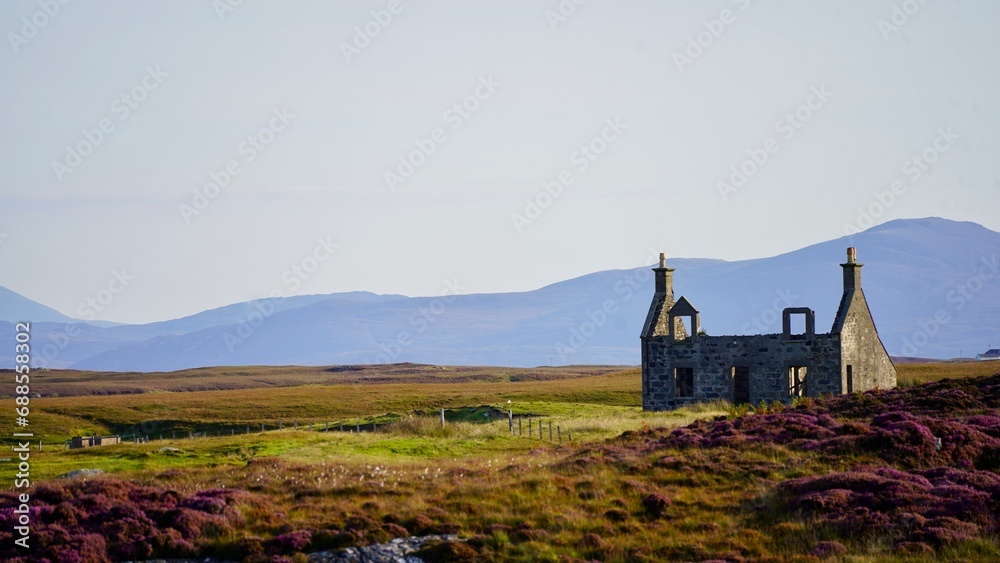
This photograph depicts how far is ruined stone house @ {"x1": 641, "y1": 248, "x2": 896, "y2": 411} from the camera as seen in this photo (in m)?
53.9

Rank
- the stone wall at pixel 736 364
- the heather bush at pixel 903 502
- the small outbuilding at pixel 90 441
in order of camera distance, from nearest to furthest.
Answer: the heather bush at pixel 903 502, the stone wall at pixel 736 364, the small outbuilding at pixel 90 441

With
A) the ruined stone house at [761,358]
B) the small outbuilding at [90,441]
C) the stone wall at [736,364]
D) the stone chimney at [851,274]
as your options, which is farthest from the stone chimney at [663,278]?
the small outbuilding at [90,441]

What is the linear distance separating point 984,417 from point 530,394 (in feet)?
212

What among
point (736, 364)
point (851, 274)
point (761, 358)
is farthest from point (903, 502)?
point (736, 364)

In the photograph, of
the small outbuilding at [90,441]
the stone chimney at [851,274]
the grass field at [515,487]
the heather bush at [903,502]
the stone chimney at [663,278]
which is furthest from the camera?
the small outbuilding at [90,441]

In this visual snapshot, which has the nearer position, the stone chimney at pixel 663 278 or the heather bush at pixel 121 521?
the heather bush at pixel 121 521

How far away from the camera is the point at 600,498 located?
3128 cm

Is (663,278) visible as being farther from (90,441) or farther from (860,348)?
(90,441)

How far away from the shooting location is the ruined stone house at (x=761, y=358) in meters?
53.9

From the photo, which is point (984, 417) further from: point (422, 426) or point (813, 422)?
point (422, 426)

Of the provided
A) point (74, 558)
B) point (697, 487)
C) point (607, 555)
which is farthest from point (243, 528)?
point (697, 487)

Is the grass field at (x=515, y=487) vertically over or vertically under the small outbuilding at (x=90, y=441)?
over

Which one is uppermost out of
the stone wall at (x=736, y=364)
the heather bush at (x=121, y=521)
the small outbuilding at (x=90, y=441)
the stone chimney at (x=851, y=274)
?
the stone chimney at (x=851, y=274)

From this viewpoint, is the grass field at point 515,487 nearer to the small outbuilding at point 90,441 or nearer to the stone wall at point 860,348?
the stone wall at point 860,348
